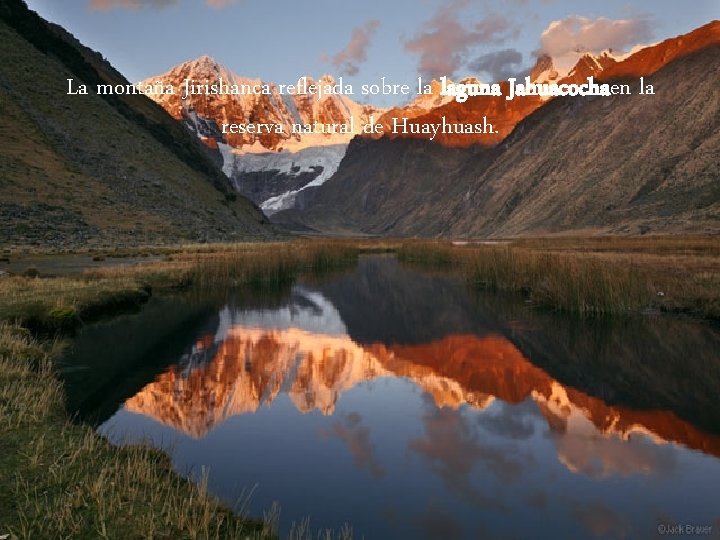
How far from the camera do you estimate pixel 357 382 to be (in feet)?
69.0

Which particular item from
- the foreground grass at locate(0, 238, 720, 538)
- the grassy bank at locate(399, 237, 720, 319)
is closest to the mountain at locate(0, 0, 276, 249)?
the foreground grass at locate(0, 238, 720, 538)

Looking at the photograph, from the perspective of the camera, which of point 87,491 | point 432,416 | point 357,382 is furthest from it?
point 357,382

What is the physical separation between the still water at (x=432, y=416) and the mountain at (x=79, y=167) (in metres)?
41.9

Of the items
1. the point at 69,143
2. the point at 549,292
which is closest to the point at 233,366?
the point at 549,292

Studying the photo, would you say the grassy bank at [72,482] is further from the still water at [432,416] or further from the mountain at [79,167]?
the mountain at [79,167]

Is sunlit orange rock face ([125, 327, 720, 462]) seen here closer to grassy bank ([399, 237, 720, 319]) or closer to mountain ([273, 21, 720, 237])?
grassy bank ([399, 237, 720, 319])

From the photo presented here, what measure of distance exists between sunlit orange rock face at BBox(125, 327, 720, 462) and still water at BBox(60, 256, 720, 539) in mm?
93

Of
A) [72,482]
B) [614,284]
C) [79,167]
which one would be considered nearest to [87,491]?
[72,482]

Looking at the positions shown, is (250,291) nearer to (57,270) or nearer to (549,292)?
(57,270)

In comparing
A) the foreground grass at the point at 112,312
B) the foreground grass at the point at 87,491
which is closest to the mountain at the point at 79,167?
the foreground grass at the point at 112,312

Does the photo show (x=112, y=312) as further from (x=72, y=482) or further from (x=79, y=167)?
(x=79, y=167)

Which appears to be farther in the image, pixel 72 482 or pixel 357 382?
pixel 357 382

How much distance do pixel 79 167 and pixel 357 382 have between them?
229 ft

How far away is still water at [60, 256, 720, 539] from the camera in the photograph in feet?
36.6
